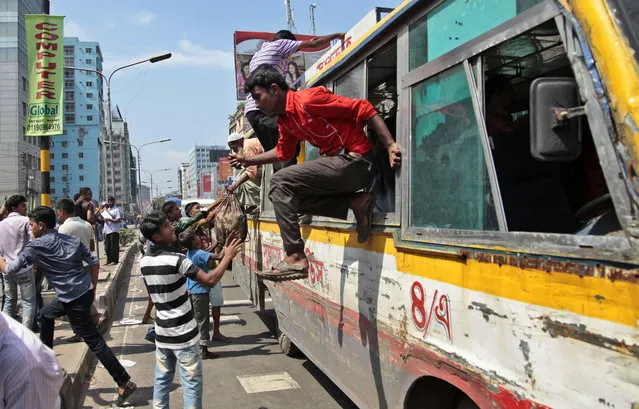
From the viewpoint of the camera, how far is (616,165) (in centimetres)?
172

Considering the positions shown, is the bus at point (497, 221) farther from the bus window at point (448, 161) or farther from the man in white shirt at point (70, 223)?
the man in white shirt at point (70, 223)

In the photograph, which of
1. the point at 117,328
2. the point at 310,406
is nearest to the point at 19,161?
the point at 117,328

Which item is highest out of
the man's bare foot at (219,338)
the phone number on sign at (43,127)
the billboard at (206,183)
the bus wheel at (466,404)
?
the billboard at (206,183)

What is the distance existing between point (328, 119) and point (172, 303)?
1.81m

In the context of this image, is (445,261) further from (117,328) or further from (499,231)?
(117,328)

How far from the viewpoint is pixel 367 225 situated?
346 cm

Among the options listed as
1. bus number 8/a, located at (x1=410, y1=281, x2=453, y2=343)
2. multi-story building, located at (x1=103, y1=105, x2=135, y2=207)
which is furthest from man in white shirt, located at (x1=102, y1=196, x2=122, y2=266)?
multi-story building, located at (x1=103, y1=105, x2=135, y2=207)

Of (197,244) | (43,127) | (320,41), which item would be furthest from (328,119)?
(43,127)

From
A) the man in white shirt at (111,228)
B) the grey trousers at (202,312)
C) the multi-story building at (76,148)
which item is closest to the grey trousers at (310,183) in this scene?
the grey trousers at (202,312)

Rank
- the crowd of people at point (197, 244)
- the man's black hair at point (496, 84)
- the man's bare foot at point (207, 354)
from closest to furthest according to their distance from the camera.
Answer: the crowd of people at point (197, 244)
the man's black hair at point (496, 84)
the man's bare foot at point (207, 354)

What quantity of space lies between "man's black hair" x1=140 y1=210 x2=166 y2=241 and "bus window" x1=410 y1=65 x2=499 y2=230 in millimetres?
1975

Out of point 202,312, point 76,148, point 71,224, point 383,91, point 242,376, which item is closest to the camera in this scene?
point 383,91

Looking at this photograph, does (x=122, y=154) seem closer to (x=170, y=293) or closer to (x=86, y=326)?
(x=86, y=326)

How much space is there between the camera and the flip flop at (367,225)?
3.46 metres
